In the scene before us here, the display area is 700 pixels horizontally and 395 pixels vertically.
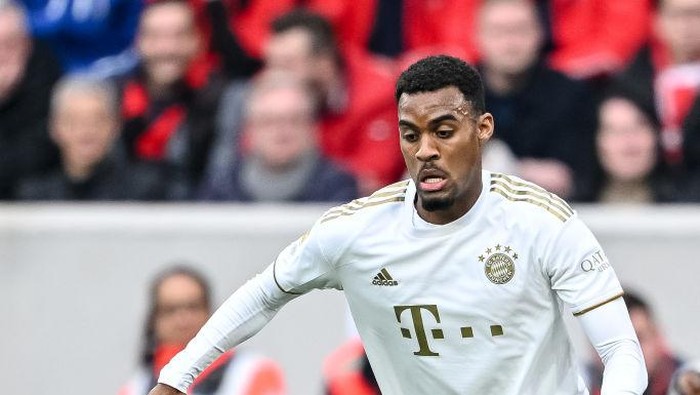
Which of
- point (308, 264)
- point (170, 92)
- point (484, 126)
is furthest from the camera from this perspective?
point (170, 92)

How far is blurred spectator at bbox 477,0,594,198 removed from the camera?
8352 mm

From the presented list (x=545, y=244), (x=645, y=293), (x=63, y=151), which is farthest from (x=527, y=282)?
(x=63, y=151)

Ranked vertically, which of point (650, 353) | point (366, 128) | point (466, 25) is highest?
point (466, 25)

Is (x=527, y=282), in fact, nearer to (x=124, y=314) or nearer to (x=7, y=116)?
(x=124, y=314)

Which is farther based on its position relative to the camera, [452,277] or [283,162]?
[283,162]

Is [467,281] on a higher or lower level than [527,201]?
lower

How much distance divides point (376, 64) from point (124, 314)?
2.16m

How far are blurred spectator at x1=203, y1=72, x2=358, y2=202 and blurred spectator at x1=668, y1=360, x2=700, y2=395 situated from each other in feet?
6.68

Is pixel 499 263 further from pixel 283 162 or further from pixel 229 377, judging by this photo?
pixel 283 162

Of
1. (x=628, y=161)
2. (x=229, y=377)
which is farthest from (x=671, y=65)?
(x=229, y=377)

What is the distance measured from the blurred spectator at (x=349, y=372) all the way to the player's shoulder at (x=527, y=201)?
293 cm

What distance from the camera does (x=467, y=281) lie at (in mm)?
4859

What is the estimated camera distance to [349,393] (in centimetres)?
784

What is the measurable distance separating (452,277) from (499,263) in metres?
0.17
